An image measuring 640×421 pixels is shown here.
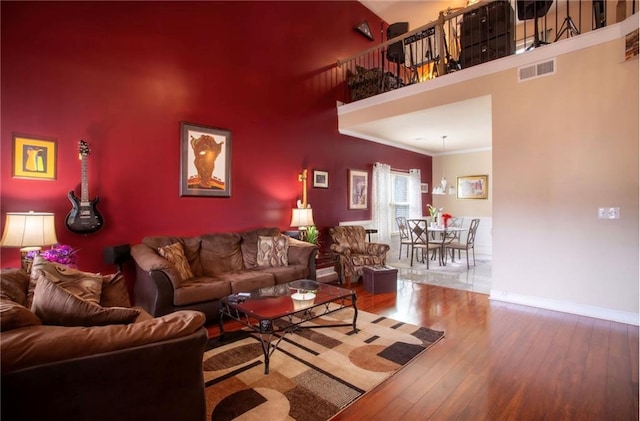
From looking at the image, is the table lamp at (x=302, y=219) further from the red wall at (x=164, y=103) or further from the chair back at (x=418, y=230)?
the chair back at (x=418, y=230)

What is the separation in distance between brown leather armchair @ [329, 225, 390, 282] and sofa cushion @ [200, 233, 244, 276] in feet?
5.42

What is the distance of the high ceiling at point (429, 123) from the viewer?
5.04m

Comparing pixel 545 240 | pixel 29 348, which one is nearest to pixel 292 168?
pixel 545 240

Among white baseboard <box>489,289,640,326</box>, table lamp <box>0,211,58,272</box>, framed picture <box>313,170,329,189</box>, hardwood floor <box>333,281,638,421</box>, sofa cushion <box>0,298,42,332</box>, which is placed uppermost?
framed picture <box>313,170,329,189</box>

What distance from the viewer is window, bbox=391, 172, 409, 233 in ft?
25.1

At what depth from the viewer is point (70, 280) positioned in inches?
88.5

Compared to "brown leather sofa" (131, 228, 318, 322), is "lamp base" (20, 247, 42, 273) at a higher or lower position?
higher

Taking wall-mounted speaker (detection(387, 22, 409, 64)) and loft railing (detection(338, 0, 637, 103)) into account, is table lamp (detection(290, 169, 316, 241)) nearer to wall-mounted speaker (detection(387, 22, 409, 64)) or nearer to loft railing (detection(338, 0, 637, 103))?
loft railing (detection(338, 0, 637, 103))

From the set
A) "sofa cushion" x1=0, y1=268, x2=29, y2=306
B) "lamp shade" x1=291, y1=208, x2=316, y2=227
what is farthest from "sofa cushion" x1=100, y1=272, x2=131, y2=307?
"lamp shade" x1=291, y1=208, x2=316, y2=227

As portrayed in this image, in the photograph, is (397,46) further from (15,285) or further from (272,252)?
(15,285)

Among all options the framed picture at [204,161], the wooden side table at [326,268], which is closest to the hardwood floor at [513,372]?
the wooden side table at [326,268]

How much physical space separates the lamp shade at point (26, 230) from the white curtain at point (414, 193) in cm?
720

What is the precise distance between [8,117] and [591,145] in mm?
5985

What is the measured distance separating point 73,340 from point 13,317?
→ 0.84 ft
